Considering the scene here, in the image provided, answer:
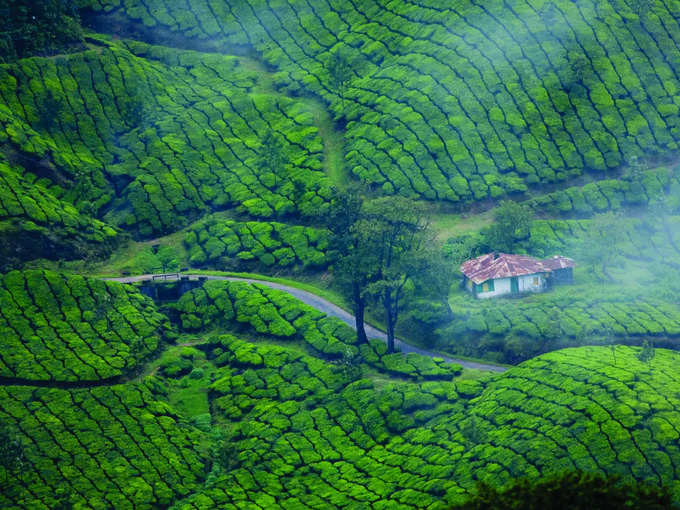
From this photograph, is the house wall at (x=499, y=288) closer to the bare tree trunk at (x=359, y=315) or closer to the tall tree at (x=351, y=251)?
the tall tree at (x=351, y=251)

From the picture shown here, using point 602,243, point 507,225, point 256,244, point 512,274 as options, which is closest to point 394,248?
point 512,274

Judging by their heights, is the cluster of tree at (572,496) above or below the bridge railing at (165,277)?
below

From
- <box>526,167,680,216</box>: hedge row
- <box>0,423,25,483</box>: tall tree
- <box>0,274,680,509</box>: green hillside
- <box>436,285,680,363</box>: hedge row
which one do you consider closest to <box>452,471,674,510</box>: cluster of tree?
<box>0,274,680,509</box>: green hillside

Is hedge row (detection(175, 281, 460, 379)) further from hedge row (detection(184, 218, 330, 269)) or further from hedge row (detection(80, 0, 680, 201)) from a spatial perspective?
hedge row (detection(80, 0, 680, 201))

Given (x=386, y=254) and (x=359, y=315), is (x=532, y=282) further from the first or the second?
(x=359, y=315)

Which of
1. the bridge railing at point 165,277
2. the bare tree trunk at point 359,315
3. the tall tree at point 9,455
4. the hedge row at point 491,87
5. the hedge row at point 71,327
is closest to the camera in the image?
the tall tree at point 9,455

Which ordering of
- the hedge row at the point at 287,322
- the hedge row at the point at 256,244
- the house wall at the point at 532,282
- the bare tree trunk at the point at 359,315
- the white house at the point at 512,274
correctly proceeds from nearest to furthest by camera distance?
the hedge row at the point at 287,322 → the bare tree trunk at the point at 359,315 → the white house at the point at 512,274 → the house wall at the point at 532,282 → the hedge row at the point at 256,244

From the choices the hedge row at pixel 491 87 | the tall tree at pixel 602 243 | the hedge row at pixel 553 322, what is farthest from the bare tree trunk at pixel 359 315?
the tall tree at pixel 602 243
